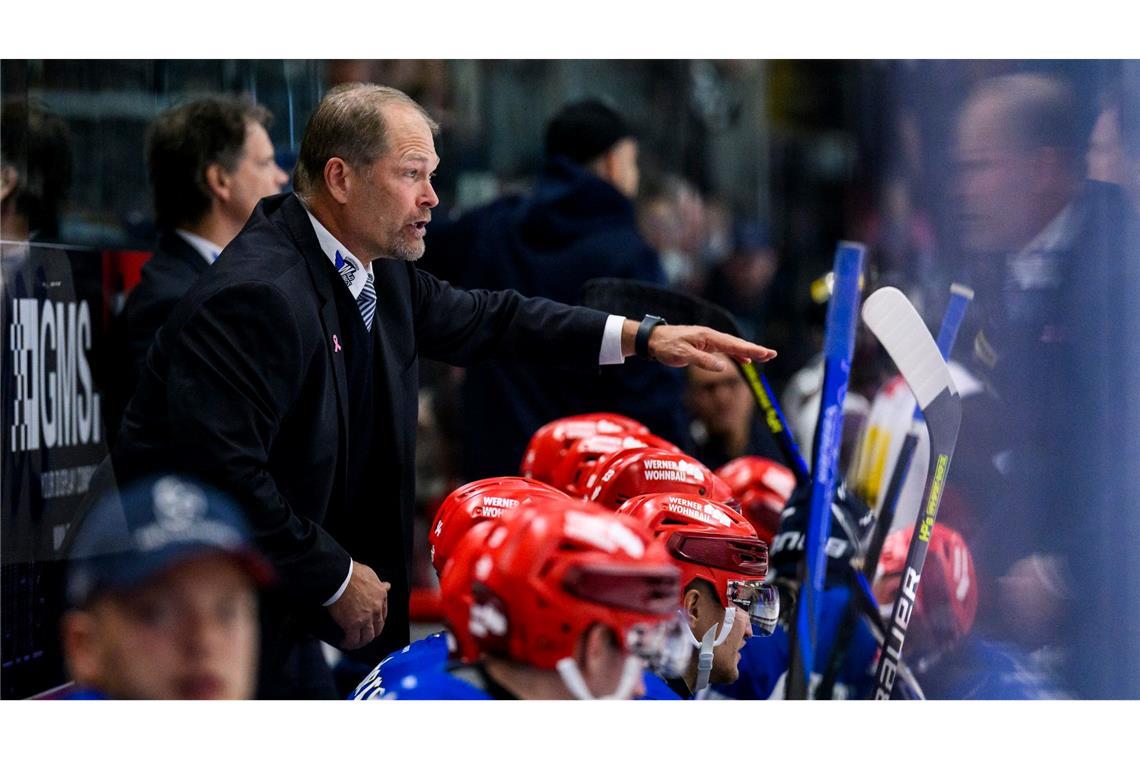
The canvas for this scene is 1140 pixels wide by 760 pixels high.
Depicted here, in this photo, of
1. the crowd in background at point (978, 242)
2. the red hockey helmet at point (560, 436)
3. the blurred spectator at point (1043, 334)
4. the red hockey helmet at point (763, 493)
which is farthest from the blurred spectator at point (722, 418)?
the blurred spectator at point (1043, 334)

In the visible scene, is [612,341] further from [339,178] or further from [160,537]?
[160,537]

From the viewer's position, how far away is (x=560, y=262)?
3.95 meters

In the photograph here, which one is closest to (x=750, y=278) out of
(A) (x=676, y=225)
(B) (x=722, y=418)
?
(A) (x=676, y=225)

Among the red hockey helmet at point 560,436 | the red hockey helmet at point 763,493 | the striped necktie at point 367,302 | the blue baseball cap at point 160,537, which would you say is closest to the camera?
the blue baseball cap at point 160,537

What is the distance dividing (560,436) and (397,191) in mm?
944

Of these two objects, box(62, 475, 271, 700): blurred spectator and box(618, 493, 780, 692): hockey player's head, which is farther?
box(618, 493, 780, 692): hockey player's head

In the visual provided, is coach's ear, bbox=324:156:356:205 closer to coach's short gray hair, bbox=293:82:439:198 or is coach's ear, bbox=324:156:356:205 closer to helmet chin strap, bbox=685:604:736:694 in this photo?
coach's short gray hair, bbox=293:82:439:198

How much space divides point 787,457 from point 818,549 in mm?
284

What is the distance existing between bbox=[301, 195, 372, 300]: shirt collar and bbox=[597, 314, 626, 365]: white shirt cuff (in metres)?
0.53

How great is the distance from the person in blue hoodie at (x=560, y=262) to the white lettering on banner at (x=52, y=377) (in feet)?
3.24

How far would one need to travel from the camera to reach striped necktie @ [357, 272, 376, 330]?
8.66 feet

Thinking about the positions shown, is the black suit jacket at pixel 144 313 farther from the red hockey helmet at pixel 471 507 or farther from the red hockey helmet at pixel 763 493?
the red hockey helmet at pixel 763 493

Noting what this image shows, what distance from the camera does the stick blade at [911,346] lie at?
2.67m

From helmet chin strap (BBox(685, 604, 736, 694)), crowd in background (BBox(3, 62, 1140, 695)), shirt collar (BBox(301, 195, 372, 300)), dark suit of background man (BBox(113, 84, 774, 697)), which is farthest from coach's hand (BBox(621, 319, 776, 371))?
shirt collar (BBox(301, 195, 372, 300))
